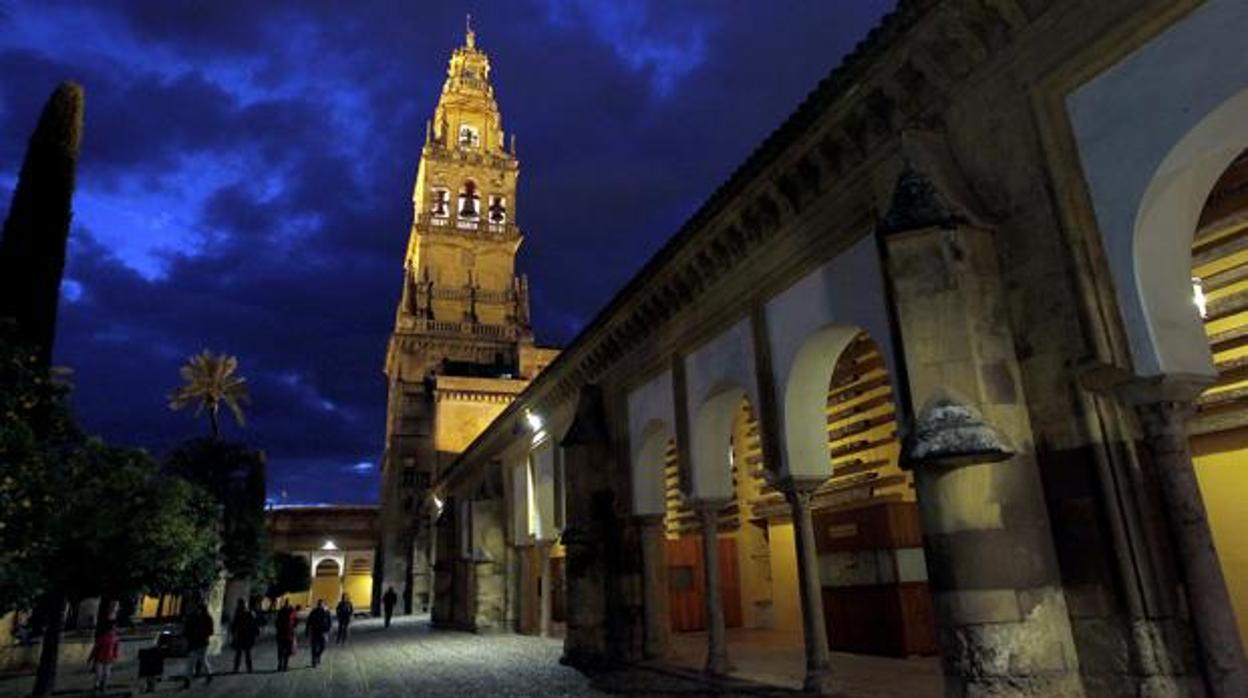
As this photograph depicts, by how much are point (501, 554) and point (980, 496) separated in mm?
19572

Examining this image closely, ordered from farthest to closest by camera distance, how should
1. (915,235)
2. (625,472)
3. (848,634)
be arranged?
(625,472)
(848,634)
(915,235)

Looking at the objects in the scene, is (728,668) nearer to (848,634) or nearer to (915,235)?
(848,634)

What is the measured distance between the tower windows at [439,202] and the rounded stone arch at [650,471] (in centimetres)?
4670

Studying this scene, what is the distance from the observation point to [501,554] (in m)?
23.4

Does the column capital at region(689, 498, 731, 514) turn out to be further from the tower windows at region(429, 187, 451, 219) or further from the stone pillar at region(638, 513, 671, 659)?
the tower windows at region(429, 187, 451, 219)

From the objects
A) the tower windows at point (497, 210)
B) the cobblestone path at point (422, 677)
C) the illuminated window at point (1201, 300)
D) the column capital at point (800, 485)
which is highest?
the tower windows at point (497, 210)

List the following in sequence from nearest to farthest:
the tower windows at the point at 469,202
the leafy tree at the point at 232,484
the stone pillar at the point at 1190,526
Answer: the stone pillar at the point at 1190,526
the leafy tree at the point at 232,484
the tower windows at the point at 469,202

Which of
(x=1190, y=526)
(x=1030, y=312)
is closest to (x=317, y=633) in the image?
(x=1030, y=312)

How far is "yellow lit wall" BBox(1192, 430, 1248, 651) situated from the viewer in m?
7.51

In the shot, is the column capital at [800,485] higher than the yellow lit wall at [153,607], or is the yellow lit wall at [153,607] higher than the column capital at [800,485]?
the column capital at [800,485]

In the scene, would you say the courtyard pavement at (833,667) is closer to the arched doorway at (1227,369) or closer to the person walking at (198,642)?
the arched doorway at (1227,369)

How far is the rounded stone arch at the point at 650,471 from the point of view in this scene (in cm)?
1315

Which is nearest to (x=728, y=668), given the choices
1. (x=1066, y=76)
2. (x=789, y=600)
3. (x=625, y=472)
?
(x=625, y=472)

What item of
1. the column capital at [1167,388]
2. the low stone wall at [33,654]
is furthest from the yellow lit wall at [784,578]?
the low stone wall at [33,654]
